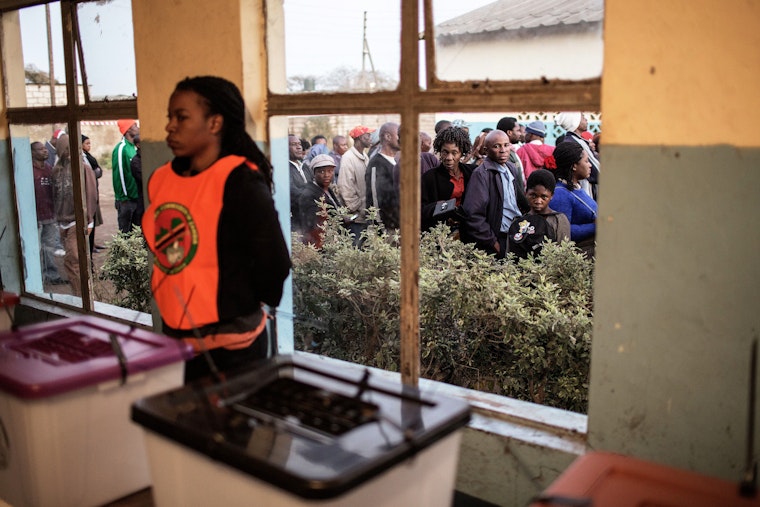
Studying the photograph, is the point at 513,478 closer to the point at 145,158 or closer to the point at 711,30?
the point at 711,30

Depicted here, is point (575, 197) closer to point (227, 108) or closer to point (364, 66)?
point (364, 66)

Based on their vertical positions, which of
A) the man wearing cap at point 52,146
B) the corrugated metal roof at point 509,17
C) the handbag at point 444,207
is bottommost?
the handbag at point 444,207

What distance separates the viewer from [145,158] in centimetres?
380

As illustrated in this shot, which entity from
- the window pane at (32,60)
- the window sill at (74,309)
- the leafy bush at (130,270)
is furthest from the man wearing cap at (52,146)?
the window sill at (74,309)

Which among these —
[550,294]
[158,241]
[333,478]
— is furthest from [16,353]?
[550,294]

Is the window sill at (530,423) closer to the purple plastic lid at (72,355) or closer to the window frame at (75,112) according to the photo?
the purple plastic lid at (72,355)

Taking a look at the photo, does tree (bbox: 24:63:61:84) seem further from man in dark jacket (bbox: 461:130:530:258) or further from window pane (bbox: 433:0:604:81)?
window pane (bbox: 433:0:604:81)

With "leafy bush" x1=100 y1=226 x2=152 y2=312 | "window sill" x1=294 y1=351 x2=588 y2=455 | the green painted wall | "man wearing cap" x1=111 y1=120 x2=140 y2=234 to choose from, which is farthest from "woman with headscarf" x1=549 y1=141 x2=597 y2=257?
"man wearing cap" x1=111 y1=120 x2=140 y2=234

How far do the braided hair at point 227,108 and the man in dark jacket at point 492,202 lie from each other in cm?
267

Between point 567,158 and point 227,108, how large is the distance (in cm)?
316

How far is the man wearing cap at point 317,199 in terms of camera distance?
4.21 meters

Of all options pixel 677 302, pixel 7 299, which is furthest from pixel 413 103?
pixel 7 299

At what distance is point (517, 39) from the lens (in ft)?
9.21

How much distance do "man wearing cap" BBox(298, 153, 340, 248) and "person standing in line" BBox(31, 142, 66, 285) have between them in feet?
6.51
